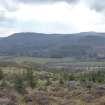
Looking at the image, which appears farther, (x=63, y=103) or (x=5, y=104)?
(x=63, y=103)

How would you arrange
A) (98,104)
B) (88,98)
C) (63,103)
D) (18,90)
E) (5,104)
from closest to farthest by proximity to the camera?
(5,104) → (98,104) → (63,103) → (88,98) → (18,90)

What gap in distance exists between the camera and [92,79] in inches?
3223

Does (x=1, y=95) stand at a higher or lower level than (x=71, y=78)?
higher

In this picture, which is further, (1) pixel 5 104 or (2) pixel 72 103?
(2) pixel 72 103

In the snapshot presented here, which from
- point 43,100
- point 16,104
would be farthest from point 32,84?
point 16,104

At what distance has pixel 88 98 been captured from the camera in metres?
41.4

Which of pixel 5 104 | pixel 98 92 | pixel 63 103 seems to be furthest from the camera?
pixel 98 92

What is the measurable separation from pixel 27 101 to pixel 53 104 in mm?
3427

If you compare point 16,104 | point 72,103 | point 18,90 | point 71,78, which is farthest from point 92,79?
point 16,104

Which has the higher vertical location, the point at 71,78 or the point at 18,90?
the point at 18,90

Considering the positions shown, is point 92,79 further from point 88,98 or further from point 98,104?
point 98,104

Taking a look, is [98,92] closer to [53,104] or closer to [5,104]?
[53,104]

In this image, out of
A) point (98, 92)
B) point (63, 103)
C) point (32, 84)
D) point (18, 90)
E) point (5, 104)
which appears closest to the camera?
point (5, 104)

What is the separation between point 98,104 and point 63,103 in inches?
162
